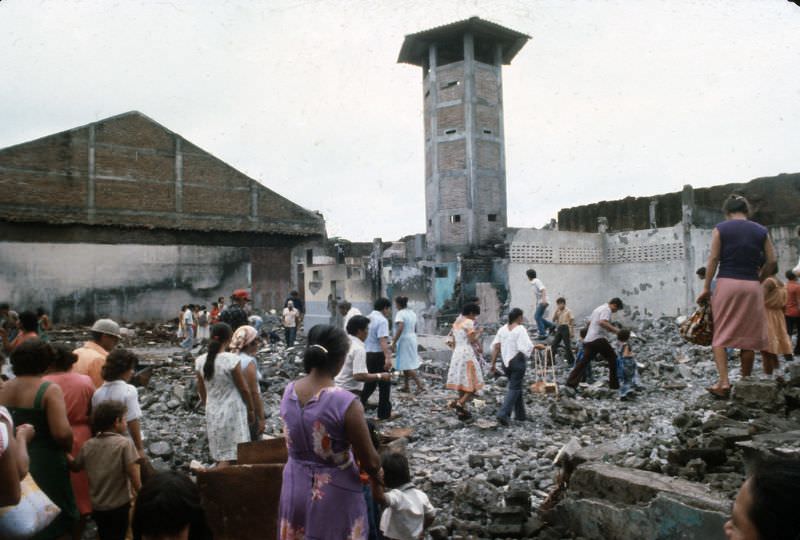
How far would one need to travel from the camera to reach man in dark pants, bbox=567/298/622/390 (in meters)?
8.41

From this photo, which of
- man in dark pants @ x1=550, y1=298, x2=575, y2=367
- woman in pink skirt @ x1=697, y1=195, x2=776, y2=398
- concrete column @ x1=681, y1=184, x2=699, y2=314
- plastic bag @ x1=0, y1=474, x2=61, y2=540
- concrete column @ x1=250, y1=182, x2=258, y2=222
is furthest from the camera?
concrete column @ x1=250, y1=182, x2=258, y2=222

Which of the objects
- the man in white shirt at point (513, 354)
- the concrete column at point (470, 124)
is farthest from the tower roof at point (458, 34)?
the man in white shirt at point (513, 354)

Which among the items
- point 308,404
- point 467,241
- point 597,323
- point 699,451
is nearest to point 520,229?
point 467,241

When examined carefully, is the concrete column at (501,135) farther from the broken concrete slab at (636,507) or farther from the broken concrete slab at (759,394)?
the broken concrete slab at (636,507)

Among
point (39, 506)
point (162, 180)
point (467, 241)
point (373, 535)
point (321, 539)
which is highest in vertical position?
point (162, 180)

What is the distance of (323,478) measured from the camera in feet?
8.32

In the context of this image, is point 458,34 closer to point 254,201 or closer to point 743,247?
point 254,201

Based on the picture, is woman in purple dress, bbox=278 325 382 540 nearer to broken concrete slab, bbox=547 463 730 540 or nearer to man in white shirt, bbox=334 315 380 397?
broken concrete slab, bbox=547 463 730 540

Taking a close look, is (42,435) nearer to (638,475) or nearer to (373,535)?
(373,535)

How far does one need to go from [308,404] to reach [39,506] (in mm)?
1366

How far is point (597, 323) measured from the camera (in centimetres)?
845

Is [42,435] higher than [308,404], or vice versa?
[308,404]

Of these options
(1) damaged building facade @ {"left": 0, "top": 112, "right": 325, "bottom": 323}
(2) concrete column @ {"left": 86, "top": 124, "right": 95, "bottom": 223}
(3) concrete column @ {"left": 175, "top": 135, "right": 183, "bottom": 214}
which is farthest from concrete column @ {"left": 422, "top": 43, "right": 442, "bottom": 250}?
(2) concrete column @ {"left": 86, "top": 124, "right": 95, "bottom": 223}

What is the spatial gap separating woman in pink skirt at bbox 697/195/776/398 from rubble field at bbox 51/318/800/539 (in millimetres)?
537
